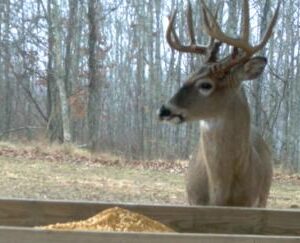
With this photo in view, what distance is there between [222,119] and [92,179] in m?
6.64

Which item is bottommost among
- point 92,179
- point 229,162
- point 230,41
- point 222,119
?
point 92,179

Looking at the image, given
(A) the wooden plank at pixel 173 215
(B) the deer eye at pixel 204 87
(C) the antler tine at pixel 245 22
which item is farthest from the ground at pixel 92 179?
(A) the wooden plank at pixel 173 215

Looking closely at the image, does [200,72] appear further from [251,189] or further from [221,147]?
[251,189]

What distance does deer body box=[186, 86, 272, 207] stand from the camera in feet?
17.1

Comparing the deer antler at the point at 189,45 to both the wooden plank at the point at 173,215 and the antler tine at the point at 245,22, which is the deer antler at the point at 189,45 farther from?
the wooden plank at the point at 173,215

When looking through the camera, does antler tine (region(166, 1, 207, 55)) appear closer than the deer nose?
No

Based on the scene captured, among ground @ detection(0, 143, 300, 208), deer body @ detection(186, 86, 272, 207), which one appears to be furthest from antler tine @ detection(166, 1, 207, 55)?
ground @ detection(0, 143, 300, 208)

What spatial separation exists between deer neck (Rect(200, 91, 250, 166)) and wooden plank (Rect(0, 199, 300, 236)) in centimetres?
173

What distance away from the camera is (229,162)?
522 centimetres

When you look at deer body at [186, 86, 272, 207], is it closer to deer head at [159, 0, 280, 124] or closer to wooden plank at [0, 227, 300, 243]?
deer head at [159, 0, 280, 124]

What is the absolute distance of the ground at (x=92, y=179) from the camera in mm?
9984

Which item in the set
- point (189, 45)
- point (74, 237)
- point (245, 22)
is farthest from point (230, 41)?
point (74, 237)

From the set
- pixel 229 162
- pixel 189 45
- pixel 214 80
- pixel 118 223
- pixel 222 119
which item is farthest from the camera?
pixel 189 45

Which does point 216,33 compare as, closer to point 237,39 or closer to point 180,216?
point 237,39
